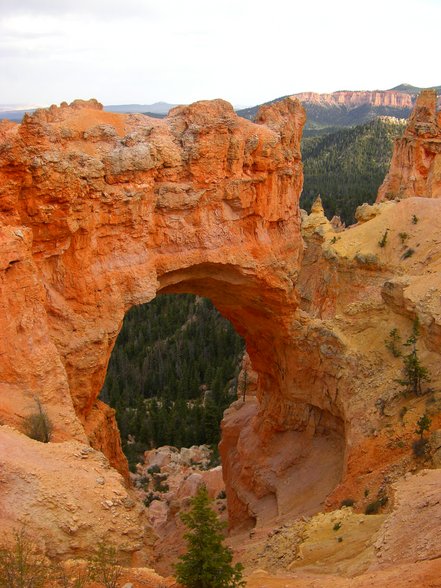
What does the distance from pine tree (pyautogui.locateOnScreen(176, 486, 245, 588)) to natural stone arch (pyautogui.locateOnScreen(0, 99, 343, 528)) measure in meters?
4.46

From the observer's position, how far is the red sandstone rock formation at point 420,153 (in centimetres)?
4507

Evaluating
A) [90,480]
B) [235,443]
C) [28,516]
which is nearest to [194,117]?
[90,480]

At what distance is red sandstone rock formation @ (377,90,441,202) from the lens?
1774 inches

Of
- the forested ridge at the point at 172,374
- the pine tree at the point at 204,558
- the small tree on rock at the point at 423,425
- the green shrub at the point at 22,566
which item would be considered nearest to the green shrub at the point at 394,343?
the small tree on rock at the point at 423,425

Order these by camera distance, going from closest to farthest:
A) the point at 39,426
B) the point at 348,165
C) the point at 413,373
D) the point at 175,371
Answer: the point at 39,426 → the point at 413,373 → the point at 175,371 → the point at 348,165

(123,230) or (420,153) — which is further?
(420,153)

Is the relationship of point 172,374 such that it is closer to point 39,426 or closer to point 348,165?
point 39,426

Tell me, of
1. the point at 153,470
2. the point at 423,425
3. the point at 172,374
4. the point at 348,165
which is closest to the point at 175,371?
the point at 172,374

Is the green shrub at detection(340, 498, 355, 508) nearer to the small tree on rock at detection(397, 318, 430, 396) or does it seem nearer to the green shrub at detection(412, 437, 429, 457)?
the green shrub at detection(412, 437, 429, 457)

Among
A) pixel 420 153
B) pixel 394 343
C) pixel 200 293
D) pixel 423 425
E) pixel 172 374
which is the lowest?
pixel 172 374

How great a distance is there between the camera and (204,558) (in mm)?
9641

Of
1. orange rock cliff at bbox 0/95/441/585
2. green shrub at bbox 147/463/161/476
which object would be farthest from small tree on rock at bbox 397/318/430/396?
green shrub at bbox 147/463/161/476

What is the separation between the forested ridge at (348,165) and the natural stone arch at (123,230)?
51.7 metres

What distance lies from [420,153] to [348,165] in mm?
70759
